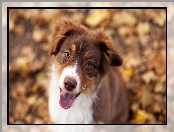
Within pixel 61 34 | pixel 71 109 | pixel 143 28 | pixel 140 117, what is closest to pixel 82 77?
pixel 61 34

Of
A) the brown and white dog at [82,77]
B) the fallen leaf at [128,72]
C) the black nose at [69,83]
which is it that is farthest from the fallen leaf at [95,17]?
the black nose at [69,83]

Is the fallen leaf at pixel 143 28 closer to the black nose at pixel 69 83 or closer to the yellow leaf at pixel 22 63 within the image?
the yellow leaf at pixel 22 63

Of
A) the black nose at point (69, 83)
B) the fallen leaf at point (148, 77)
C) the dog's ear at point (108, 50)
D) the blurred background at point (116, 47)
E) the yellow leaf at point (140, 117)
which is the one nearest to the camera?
the black nose at point (69, 83)

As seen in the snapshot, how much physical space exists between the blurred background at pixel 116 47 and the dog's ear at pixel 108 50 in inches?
60.4

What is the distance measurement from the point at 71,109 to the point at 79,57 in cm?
91

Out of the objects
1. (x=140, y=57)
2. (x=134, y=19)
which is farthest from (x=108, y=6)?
(x=140, y=57)

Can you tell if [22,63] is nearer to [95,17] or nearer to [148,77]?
[95,17]

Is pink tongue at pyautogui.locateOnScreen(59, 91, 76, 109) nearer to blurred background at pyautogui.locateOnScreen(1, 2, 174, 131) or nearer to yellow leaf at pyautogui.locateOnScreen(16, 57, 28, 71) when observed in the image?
blurred background at pyautogui.locateOnScreen(1, 2, 174, 131)

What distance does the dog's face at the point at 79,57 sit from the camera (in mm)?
3334

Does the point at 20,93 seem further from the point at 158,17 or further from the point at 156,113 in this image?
the point at 158,17

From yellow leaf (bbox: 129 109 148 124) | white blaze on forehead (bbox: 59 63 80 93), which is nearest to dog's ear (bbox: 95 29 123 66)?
white blaze on forehead (bbox: 59 63 80 93)

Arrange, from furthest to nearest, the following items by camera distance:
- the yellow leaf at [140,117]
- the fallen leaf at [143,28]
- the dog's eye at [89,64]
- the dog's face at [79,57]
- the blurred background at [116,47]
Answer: the fallen leaf at [143,28] → the blurred background at [116,47] → the yellow leaf at [140,117] → the dog's eye at [89,64] → the dog's face at [79,57]

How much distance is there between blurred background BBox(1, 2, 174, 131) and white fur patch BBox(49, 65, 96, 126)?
2.58 feet

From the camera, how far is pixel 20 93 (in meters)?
5.10
